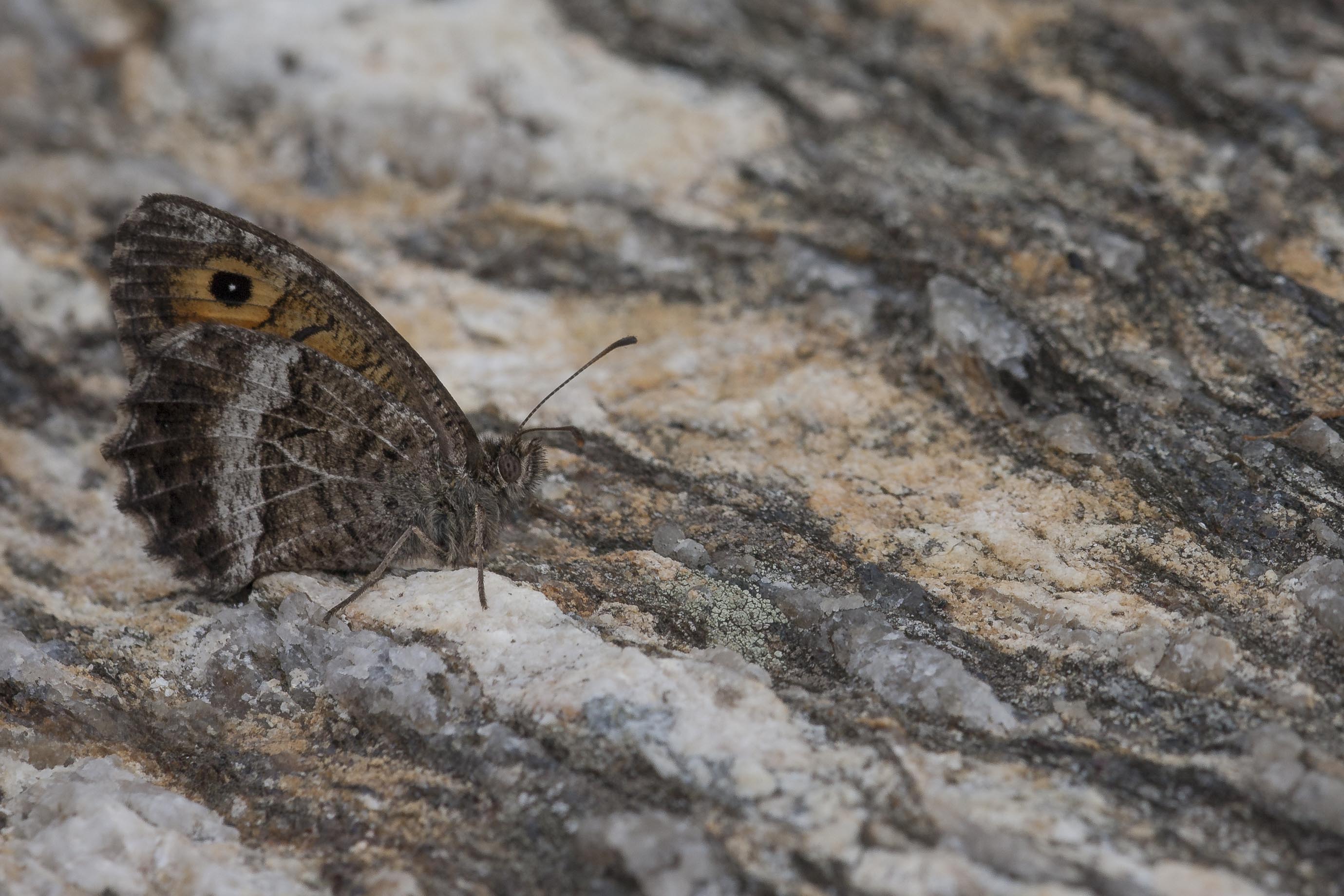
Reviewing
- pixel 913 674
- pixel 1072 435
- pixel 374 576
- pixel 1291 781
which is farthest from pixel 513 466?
pixel 1291 781

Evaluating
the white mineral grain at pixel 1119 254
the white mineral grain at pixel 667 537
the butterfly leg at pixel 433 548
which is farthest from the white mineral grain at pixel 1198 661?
the butterfly leg at pixel 433 548

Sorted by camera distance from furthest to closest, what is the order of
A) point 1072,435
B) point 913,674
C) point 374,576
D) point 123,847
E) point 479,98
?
point 479,98 < point 1072,435 < point 374,576 < point 913,674 < point 123,847

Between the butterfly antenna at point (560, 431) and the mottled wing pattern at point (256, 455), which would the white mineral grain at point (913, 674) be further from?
the mottled wing pattern at point (256, 455)

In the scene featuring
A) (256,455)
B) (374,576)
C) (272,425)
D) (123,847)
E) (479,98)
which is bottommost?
(123,847)

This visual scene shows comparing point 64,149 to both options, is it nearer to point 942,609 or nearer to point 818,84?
point 818,84

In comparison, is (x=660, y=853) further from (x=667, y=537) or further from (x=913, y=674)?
(x=667, y=537)

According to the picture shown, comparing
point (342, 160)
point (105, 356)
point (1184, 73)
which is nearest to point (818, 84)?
point (1184, 73)

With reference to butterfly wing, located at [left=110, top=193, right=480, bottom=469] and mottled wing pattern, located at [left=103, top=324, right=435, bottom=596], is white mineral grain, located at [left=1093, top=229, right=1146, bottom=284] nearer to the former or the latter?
butterfly wing, located at [left=110, top=193, right=480, bottom=469]
